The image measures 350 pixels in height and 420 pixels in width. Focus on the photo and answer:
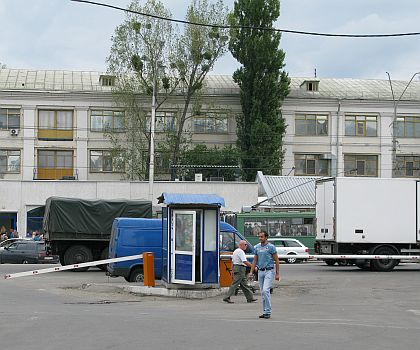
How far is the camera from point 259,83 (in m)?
60.0

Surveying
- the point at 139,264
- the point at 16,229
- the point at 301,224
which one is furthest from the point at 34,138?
the point at 139,264

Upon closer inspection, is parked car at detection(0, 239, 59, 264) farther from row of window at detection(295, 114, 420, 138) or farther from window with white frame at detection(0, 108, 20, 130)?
row of window at detection(295, 114, 420, 138)

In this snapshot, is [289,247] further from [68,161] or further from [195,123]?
→ [68,161]

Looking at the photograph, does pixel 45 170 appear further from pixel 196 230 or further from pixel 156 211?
pixel 196 230

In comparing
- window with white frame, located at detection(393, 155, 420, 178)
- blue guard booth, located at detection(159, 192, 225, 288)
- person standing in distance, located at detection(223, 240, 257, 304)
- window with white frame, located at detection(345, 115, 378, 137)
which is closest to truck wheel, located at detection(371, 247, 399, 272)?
blue guard booth, located at detection(159, 192, 225, 288)

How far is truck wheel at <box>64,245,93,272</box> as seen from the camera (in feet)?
100

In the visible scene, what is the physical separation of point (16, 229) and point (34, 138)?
10.9 metres

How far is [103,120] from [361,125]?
22183 mm

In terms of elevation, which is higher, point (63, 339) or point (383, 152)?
point (383, 152)

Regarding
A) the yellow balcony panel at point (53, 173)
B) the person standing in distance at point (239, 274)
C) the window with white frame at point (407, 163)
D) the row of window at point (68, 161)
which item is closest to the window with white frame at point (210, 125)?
the row of window at point (68, 161)

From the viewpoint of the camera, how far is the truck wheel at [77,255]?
100ft

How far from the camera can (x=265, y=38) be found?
196 ft

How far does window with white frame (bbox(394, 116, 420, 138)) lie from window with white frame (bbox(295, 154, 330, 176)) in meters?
7.20

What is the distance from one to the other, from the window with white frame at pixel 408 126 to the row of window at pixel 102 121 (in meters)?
15.2
